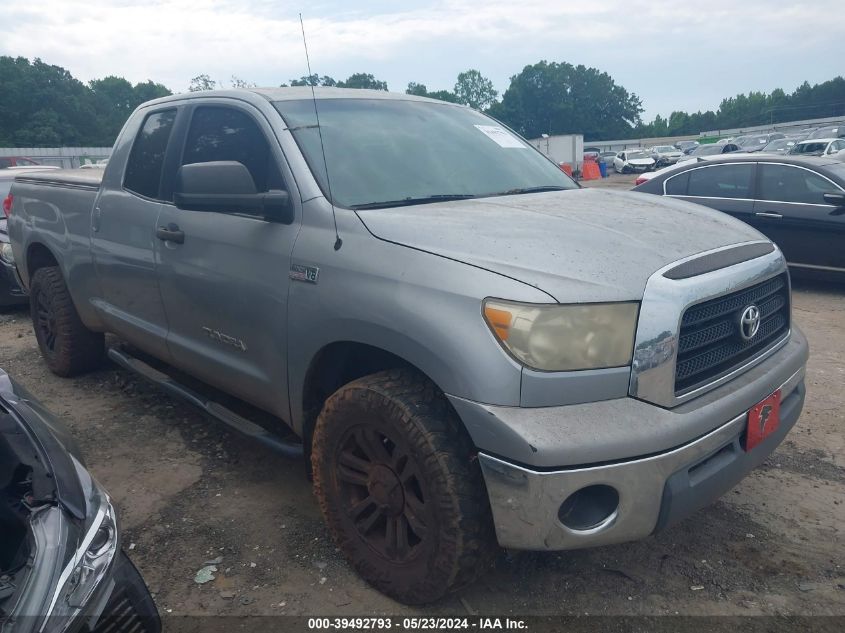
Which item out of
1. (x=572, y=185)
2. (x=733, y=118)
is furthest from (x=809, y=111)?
(x=572, y=185)

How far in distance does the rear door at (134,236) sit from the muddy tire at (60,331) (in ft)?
2.30

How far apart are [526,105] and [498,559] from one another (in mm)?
100967

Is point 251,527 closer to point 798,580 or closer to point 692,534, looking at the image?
point 692,534

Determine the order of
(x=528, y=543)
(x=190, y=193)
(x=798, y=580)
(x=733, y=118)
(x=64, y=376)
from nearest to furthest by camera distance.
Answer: (x=528, y=543), (x=798, y=580), (x=190, y=193), (x=64, y=376), (x=733, y=118)

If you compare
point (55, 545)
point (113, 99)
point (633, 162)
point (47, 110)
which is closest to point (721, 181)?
point (55, 545)

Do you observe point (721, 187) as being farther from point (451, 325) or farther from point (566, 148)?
point (566, 148)

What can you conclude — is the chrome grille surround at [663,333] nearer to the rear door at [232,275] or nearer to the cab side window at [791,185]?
the rear door at [232,275]

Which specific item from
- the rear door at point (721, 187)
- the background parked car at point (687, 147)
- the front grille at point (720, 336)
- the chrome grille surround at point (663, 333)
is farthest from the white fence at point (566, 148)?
the chrome grille surround at point (663, 333)

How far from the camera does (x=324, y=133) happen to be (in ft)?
9.71

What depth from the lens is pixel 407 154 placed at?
10.0ft

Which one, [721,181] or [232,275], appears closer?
[232,275]

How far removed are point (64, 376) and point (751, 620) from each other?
15.3 feet

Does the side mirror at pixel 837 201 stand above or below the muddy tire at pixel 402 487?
above

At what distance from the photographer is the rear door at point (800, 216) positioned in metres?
6.99
